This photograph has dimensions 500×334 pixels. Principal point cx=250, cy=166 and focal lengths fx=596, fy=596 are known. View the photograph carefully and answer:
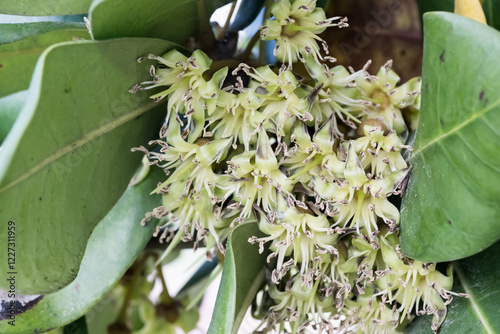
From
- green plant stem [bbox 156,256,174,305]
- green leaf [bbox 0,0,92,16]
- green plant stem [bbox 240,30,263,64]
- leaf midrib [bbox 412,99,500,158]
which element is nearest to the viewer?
leaf midrib [bbox 412,99,500,158]

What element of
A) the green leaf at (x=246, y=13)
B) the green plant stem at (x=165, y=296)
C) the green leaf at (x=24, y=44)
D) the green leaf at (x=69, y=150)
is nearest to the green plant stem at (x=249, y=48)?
the green leaf at (x=246, y=13)

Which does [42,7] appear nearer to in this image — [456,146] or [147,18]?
[147,18]

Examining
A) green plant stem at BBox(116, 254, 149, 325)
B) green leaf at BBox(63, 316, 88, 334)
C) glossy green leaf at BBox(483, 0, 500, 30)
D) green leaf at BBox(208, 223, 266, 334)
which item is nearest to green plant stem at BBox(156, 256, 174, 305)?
green plant stem at BBox(116, 254, 149, 325)

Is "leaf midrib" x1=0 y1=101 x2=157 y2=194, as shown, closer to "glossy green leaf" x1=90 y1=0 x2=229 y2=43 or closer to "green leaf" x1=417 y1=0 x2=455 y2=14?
"glossy green leaf" x1=90 y1=0 x2=229 y2=43

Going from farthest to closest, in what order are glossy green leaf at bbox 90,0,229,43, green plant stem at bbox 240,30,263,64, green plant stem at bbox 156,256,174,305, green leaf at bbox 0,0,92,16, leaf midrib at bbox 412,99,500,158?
green plant stem at bbox 156,256,174,305 → green plant stem at bbox 240,30,263,64 → green leaf at bbox 0,0,92,16 → glossy green leaf at bbox 90,0,229,43 → leaf midrib at bbox 412,99,500,158

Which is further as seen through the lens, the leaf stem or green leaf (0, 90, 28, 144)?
green leaf (0, 90, 28, 144)

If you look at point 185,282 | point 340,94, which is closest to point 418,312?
point 340,94

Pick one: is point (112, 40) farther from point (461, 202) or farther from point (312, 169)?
point (461, 202)
